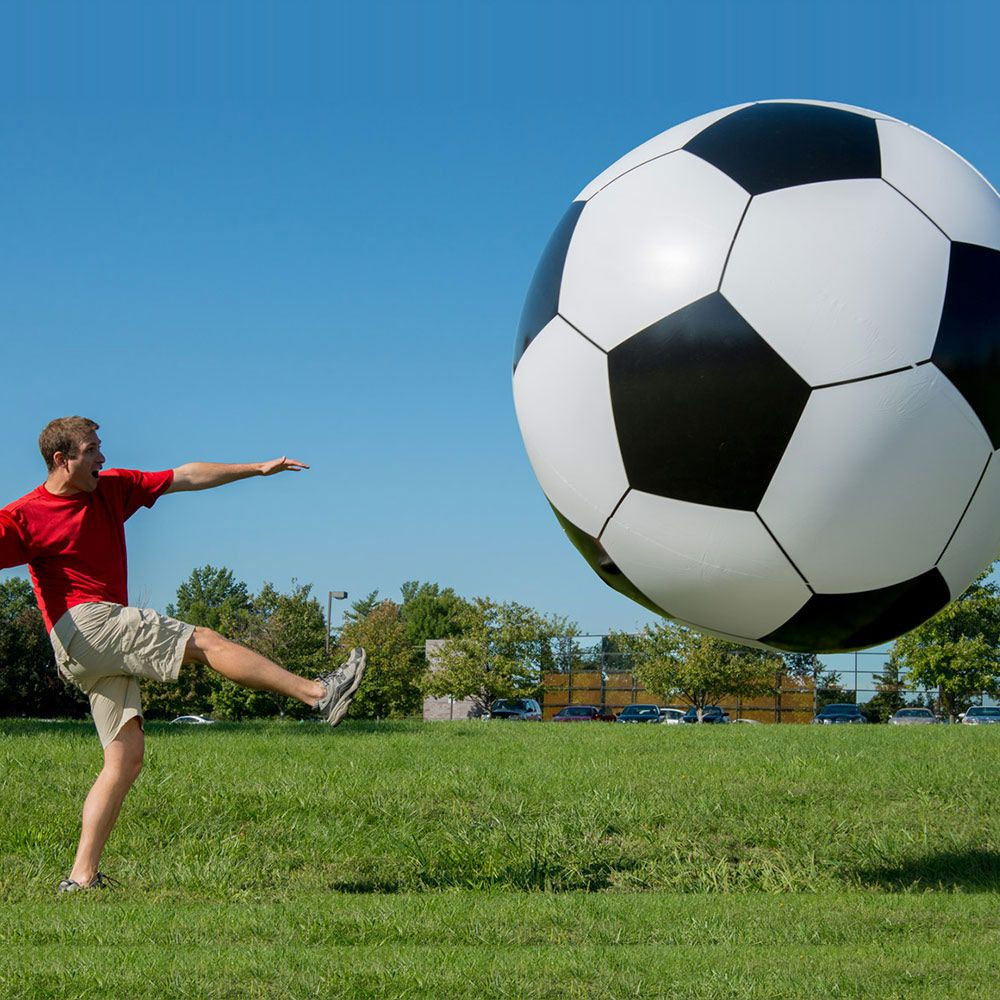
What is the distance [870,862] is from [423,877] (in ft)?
9.64

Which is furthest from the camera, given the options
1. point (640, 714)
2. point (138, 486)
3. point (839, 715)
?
point (640, 714)

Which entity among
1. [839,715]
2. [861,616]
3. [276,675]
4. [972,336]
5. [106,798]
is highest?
[972,336]

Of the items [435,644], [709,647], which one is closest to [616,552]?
[709,647]

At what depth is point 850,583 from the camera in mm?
4496

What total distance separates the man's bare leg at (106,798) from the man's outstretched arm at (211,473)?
1265mm

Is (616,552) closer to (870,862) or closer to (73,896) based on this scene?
(73,896)

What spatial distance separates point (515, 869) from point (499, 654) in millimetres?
43461

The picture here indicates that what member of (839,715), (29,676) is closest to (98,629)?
(839,715)

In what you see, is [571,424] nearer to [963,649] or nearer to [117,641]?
[117,641]

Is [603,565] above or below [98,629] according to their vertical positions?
above

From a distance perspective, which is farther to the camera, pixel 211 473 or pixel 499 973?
pixel 211 473

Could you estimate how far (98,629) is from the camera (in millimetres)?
5566

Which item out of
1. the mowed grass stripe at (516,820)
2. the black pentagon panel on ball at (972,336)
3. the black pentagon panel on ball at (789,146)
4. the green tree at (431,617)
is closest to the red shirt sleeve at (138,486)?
the mowed grass stripe at (516,820)

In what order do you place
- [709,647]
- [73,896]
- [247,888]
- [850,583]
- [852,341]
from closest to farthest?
[852,341]
[850,583]
[73,896]
[247,888]
[709,647]
